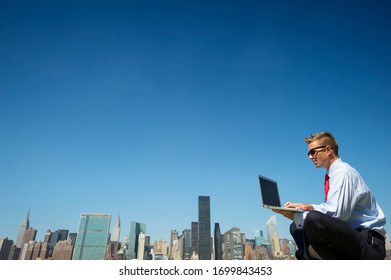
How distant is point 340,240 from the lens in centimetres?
266

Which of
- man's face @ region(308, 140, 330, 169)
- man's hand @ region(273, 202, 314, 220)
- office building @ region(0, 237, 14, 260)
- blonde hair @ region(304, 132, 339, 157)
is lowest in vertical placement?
man's hand @ region(273, 202, 314, 220)

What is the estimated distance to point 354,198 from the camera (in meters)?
2.86

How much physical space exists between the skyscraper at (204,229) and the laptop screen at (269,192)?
6670 inches

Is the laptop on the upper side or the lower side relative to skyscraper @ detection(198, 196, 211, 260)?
lower

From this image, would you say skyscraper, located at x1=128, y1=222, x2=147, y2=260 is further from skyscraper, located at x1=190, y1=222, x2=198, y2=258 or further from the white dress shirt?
the white dress shirt

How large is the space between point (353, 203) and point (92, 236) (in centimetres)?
19650

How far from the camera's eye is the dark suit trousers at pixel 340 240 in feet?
8.66

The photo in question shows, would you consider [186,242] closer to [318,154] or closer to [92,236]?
[92,236]

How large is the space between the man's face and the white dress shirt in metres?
0.55

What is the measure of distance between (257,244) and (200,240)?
3739 centimetres

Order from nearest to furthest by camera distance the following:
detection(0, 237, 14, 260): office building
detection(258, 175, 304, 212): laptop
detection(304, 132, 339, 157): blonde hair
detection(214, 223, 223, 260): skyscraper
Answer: detection(304, 132, 339, 157): blonde hair < detection(258, 175, 304, 212): laptop < detection(0, 237, 14, 260): office building < detection(214, 223, 223, 260): skyscraper

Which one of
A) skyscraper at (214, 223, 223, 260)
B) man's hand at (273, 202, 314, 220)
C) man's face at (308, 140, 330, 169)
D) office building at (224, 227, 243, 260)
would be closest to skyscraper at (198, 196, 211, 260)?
skyscraper at (214, 223, 223, 260)

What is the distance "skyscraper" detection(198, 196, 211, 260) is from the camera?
16343 centimetres
